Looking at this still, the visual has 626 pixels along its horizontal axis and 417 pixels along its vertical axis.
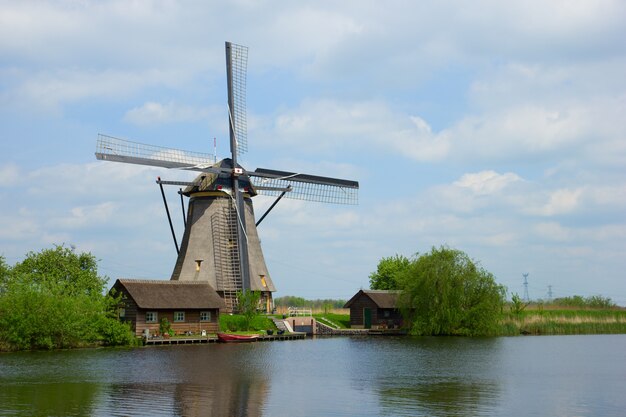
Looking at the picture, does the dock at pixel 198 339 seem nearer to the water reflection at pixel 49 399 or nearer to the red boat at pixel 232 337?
the red boat at pixel 232 337

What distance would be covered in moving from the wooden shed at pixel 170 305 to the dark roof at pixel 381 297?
13.8 metres

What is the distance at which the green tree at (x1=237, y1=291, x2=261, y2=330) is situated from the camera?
171 feet

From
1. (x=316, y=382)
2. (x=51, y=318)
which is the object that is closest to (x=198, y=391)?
(x=316, y=382)

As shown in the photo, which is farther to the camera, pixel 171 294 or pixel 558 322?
pixel 558 322

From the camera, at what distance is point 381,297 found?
6097 cm

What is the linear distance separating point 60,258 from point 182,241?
33.7 ft

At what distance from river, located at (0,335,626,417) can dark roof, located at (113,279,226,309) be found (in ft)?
20.4

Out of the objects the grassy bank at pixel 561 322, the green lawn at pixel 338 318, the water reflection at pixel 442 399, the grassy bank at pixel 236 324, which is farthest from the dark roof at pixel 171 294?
the water reflection at pixel 442 399

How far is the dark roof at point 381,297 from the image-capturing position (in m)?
60.1

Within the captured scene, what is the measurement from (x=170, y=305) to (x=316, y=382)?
2437cm

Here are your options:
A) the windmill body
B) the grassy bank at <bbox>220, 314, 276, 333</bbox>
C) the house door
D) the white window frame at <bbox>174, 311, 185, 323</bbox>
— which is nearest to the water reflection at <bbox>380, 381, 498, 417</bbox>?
the white window frame at <bbox>174, 311, 185, 323</bbox>

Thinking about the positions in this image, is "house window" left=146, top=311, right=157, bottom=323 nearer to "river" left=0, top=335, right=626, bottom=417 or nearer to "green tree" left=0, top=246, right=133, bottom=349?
"green tree" left=0, top=246, right=133, bottom=349

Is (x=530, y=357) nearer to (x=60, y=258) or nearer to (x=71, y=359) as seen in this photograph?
(x=71, y=359)

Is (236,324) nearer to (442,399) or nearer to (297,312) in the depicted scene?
(297,312)
